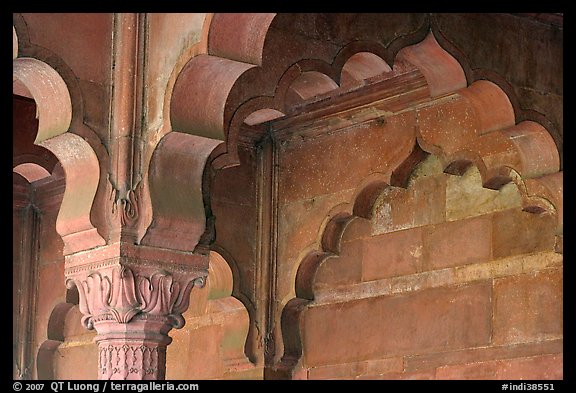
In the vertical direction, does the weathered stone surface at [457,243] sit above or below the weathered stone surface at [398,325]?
above

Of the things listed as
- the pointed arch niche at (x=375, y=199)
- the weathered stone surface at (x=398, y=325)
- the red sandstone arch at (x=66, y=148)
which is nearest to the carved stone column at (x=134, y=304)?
the red sandstone arch at (x=66, y=148)

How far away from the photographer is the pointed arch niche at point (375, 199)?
907 centimetres

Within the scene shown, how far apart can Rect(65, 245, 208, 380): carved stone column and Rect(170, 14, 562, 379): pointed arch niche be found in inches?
37.5

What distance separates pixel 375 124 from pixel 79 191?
4.39m

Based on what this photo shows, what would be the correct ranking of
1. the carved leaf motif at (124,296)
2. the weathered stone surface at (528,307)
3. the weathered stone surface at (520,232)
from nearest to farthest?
the carved leaf motif at (124,296)
the weathered stone surface at (528,307)
the weathered stone surface at (520,232)

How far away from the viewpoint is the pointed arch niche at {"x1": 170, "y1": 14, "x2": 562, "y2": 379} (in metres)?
9.07

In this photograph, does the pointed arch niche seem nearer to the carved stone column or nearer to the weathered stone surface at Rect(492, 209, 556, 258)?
the weathered stone surface at Rect(492, 209, 556, 258)


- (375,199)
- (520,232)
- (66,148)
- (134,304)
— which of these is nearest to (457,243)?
(520,232)

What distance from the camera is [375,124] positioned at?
39.7 ft

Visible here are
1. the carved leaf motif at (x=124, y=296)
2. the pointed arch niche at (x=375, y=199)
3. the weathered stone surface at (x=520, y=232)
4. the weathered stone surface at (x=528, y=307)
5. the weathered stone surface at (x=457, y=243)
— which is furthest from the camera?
the weathered stone surface at (x=457, y=243)

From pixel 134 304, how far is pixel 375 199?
178 inches

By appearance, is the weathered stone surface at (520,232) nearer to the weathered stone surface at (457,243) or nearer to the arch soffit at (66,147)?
A: the weathered stone surface at (457,243)

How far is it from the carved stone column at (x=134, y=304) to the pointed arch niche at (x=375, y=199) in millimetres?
953
